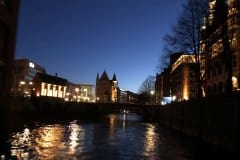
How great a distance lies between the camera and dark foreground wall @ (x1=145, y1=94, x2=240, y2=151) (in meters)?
36.3

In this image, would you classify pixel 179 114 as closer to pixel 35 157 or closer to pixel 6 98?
pixel 6 98

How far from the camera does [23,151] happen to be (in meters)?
32.9

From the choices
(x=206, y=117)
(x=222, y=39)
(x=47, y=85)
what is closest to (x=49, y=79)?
(x=47, y=85)

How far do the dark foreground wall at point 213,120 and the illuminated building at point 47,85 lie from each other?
365 ft

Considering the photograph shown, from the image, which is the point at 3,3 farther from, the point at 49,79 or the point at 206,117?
the point at 49,79

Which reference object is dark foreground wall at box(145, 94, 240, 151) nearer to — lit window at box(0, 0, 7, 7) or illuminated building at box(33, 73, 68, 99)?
lit window at box(0, 0, 7, 7)

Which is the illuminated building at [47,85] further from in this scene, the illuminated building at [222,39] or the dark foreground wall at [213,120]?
the dark foreground wall at [213,120]

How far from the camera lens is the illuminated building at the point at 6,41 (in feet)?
168

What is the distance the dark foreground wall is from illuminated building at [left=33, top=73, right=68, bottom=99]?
111127 mm

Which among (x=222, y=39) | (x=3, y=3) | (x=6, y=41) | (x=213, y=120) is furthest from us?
(x=6, y=41)

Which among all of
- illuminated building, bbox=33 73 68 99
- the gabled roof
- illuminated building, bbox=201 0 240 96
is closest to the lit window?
illuminated building, bbox=201 0 240 96

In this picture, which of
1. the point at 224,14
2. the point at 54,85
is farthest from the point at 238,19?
the point at 54,85

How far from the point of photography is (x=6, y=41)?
53.6 meters

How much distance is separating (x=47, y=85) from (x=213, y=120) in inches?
5458
